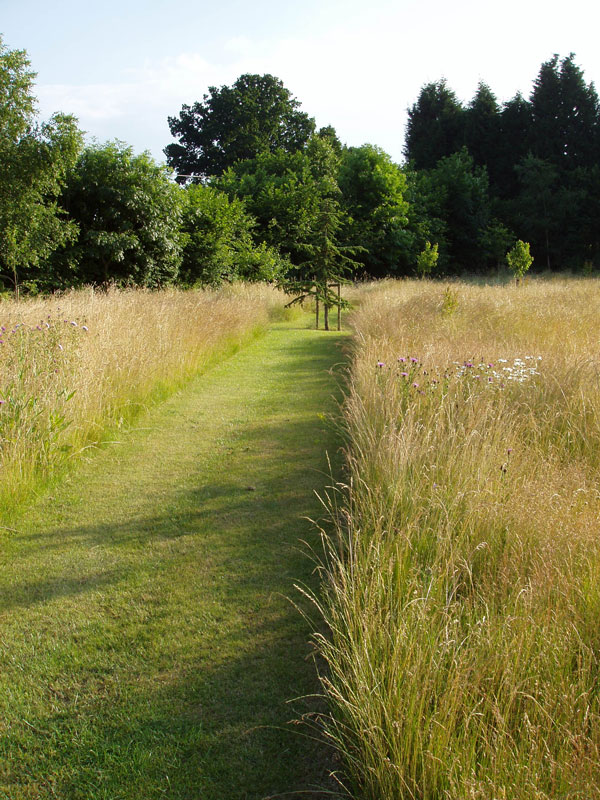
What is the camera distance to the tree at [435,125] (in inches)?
1921

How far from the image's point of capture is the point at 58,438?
4.99m

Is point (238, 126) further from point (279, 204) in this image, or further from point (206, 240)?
point (206, 240)

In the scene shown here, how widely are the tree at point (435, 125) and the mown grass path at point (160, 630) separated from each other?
49.5m

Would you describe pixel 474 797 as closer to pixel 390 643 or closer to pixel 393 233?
pixel 390 643

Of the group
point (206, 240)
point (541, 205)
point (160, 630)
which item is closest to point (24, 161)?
point (206, 240)

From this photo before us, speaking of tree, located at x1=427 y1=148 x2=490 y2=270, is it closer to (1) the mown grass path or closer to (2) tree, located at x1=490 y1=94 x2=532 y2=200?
(2) tree, located at x1=490 y1=94 x2=532 y2=200

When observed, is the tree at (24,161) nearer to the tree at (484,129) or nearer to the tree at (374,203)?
the tree at (374,203)

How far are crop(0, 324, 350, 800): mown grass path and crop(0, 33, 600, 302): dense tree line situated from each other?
33.4 ft

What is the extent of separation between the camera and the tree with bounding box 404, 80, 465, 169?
48.8 m

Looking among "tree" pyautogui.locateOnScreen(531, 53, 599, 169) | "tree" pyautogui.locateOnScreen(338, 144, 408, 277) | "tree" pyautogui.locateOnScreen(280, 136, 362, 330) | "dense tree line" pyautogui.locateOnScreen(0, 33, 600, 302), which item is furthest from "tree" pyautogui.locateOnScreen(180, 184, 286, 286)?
"tree" pyautogui.locateOnScreen(531, 53, 599, 169)

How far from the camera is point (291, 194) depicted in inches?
1198

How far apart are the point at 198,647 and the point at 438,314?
353 inches

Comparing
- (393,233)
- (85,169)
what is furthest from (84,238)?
(393,233)

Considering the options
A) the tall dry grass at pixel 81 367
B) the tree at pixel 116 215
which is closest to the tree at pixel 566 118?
the tree at pixel 116 215
